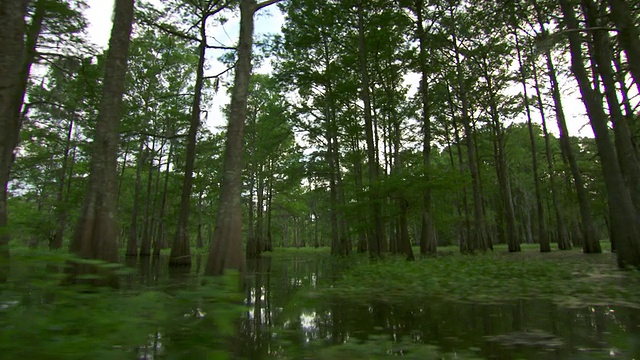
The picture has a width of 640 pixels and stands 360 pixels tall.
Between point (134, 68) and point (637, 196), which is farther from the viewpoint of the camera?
point (134, 68)

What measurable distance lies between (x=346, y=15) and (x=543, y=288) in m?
15.4

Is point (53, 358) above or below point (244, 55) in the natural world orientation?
below

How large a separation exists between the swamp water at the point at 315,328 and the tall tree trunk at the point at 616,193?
5.67m

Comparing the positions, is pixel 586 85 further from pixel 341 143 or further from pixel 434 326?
pixel 341 143

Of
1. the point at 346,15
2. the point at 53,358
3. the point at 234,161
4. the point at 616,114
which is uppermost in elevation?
the point at 346,15

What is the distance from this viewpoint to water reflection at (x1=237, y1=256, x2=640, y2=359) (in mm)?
3420

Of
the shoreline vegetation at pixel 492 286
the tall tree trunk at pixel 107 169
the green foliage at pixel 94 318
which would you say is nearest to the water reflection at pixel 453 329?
the shoreline vegetation at pixel 492 286

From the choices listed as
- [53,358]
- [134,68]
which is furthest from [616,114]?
[134,68]

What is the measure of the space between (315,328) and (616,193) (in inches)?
388

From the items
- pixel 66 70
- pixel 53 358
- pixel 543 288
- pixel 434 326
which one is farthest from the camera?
pixel 66 70

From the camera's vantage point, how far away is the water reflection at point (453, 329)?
11.2 feet

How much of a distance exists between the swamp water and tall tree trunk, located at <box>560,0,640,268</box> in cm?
567

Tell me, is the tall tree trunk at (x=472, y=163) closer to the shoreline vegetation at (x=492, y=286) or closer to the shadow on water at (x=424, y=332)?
the shoreline vegetation at (x=492, y=286)

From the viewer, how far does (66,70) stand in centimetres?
1430
